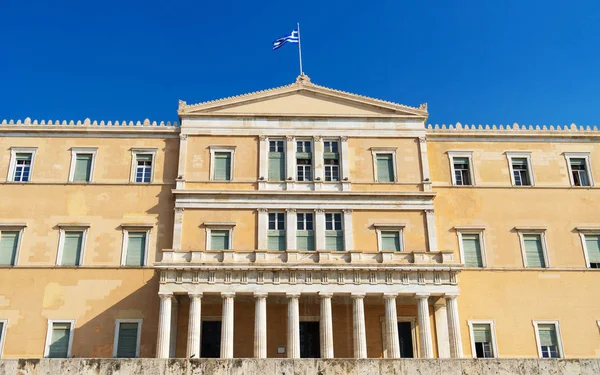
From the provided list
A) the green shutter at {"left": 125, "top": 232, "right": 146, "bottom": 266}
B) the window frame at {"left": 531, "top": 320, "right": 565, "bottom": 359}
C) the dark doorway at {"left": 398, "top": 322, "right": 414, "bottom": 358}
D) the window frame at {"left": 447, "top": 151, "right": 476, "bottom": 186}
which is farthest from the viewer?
the window frame at {"left": 447, "top": 151, "right": 476, "bottom": 186}

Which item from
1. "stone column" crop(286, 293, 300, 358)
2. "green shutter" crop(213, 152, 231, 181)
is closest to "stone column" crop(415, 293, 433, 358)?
"stone column" crop(286, 293, 300, 358)

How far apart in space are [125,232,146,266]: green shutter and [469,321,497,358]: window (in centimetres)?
1718

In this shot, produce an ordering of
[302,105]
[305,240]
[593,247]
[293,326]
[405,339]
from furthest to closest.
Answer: [302,105], [593,247], [305,240], [405,339], [293,326]

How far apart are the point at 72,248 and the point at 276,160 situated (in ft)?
38.2

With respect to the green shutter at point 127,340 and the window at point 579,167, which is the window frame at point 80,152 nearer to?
the green shutter at point 127,340

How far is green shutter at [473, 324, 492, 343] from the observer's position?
1216 inches

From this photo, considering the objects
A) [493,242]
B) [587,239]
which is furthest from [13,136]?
[587,239]

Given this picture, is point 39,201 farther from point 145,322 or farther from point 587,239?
point 587,239

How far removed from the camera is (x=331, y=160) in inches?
1326

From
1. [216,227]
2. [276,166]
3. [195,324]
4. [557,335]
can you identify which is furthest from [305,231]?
[557,335]

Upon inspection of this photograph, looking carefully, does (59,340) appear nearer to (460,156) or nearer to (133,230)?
(133,230)

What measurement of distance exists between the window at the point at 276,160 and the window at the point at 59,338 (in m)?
12.6

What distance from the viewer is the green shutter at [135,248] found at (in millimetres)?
31594

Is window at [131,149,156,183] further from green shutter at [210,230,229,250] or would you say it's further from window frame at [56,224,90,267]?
green shutter at [210,230,229,250]
